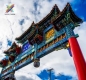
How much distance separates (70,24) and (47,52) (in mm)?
2813

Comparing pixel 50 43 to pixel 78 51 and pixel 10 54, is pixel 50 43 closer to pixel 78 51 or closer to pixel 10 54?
pixel 78 51

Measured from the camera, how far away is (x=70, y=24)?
32.5 ft

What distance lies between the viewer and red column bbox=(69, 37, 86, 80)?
648cm

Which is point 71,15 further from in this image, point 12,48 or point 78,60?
point 12,48

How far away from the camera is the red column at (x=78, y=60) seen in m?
6.48

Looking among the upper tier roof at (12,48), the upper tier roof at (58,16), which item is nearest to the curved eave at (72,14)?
the upper tier roof at (58,16)

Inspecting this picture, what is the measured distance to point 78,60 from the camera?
23.6ft

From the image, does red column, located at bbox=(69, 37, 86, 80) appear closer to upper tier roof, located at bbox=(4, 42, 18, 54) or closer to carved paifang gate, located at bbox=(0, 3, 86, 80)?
carved paifang gate, located at bbox=(0, 3, 86, 80)

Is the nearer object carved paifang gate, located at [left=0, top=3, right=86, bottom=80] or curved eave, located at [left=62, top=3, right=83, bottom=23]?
carved paifang gate, located at [left=0, top=3, right=86, bottom=80]

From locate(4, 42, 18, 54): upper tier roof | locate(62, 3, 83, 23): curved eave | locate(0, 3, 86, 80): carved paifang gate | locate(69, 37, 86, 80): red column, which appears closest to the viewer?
locate(69, 37, 86, 80): red column

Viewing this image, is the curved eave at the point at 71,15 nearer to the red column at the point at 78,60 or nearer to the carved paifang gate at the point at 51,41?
the carved paifang gate at the point at 51,41

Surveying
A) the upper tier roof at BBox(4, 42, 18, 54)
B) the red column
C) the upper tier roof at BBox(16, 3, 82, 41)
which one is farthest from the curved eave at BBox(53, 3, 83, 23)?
the upper tier roof at BBox(4, 42, 18, 54)

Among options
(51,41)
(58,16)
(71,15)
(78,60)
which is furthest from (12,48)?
(78,60)

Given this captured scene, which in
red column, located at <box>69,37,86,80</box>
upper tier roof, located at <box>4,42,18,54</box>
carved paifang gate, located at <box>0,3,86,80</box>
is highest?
upper tier roof, located at <box>4,42,18,54</box>
